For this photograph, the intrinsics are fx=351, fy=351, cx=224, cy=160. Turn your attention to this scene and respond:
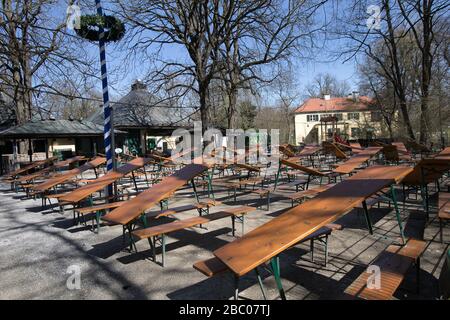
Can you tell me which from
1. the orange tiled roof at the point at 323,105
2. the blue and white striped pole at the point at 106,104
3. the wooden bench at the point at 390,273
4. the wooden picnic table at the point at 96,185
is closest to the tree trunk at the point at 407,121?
the wooden picnic table at the point at 96,185

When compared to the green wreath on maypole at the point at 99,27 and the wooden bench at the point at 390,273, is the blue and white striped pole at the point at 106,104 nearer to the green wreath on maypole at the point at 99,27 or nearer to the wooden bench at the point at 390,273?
the green wreath on maypole at the point at 99,27

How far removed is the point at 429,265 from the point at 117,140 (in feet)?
84.3

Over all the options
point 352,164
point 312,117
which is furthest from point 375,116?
point 352,164

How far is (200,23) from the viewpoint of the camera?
58.4 ft

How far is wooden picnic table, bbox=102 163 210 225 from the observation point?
4883mm

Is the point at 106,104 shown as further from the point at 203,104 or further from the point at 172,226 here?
the point at 203,104

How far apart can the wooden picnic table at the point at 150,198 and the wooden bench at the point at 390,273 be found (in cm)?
297

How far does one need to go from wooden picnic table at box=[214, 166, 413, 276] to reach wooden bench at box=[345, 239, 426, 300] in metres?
0.58

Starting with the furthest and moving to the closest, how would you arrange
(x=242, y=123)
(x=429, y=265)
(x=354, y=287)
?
(x=242, y=123) → (x=429, y=265) → (x=354, y=287)

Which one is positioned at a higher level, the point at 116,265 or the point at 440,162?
the point at 440,162

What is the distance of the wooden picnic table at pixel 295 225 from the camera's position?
266 centimetres

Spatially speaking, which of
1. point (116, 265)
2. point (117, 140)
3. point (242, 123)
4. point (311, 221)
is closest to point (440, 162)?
point (311, 221)

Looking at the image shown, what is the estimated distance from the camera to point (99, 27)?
7.68 m
